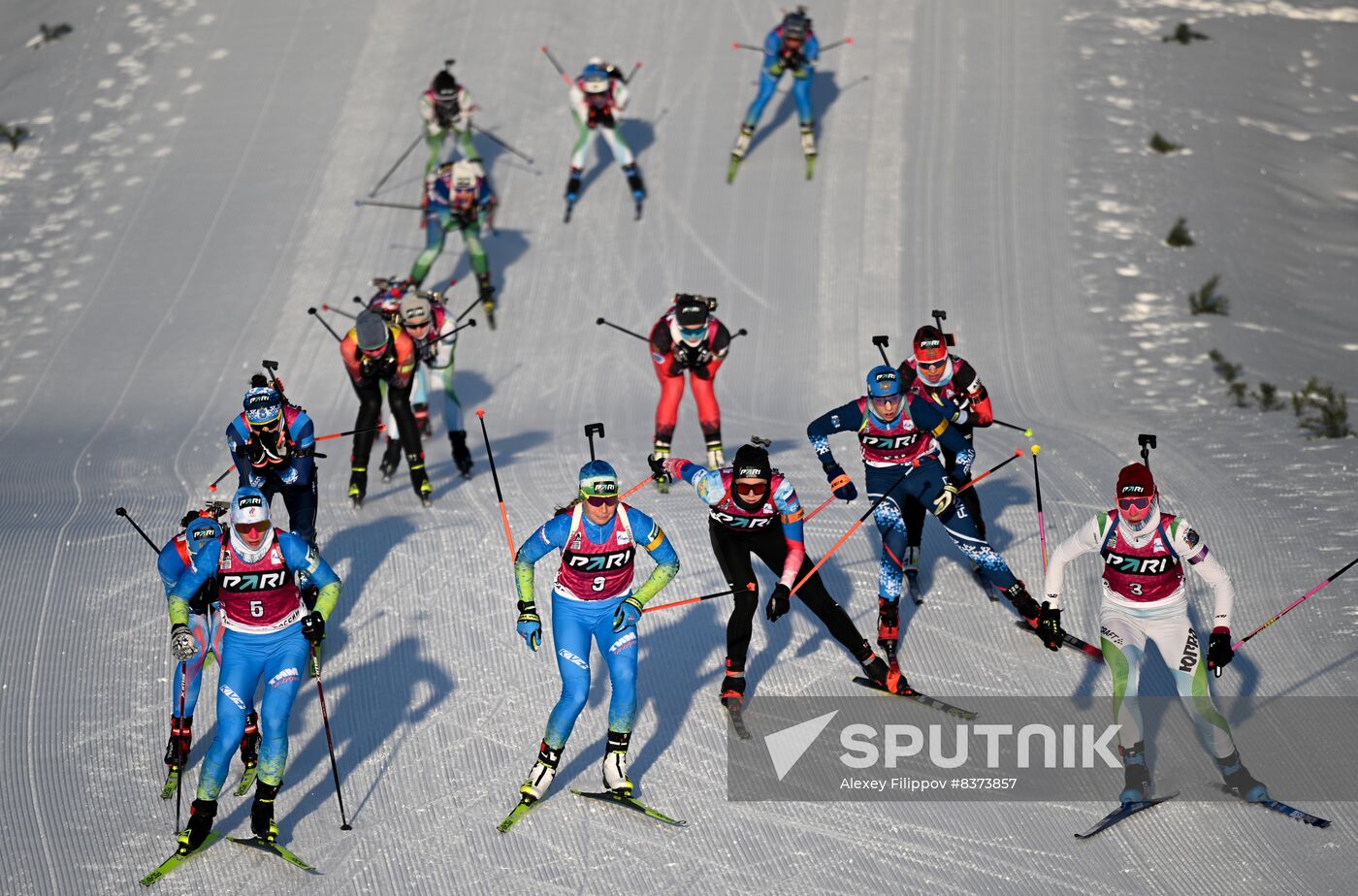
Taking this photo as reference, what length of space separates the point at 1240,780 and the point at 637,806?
11.4 feet

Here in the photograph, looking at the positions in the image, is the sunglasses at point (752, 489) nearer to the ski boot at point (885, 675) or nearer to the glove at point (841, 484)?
the glove at point (841, 484)

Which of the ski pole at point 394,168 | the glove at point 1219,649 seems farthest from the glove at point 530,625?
the ski pole at point 394,168

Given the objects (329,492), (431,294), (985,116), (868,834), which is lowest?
(868,834)

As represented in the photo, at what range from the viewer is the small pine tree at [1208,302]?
1656 centimetres

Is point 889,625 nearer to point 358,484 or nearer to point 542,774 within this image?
point 542,774

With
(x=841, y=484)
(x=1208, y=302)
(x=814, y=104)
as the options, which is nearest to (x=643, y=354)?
(x=814, y=104)

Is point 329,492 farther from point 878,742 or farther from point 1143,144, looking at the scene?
point 1143,144

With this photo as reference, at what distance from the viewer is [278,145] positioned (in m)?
19.5

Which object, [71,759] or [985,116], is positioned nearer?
[71,759]

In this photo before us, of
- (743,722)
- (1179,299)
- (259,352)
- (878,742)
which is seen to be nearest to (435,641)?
(743,722)

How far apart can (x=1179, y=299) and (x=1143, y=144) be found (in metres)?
2.98

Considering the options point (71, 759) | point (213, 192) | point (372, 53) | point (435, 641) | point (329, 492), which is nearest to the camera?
point (71, 759)

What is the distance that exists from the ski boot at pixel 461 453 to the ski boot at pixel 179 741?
14.4 ft

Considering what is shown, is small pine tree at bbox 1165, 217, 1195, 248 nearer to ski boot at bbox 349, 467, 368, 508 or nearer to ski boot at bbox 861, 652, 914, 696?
ski boot at bbox 861, 652, 914, 696
